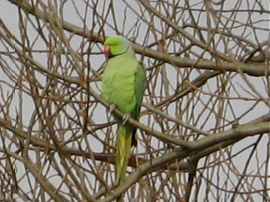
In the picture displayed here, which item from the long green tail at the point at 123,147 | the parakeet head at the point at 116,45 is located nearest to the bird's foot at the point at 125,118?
the long green tail at the point at 123,147

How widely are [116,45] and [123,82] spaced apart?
190 mm

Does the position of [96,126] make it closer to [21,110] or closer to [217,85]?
[21,110]

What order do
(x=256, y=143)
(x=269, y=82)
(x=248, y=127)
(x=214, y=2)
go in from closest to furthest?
(x=248, y=127) < (x=269, y=82) < (x=256, y=143) < (x=214, y=2)

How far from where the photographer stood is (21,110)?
3568 mm

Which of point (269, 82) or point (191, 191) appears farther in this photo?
point (191, 191)

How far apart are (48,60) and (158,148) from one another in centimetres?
89

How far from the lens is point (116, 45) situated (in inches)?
146

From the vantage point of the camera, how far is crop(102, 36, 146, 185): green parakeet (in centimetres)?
363

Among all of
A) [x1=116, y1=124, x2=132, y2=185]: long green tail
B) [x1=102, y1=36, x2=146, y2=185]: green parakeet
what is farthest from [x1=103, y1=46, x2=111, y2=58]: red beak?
[x1=116, y1=124, x2=132, y2=185]: long green tail

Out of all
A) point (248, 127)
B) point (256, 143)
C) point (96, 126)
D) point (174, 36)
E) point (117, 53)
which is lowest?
point (248, 127)

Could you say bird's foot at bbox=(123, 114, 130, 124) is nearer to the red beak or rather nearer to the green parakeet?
the green parakeet

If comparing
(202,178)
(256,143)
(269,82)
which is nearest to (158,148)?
(202,178)

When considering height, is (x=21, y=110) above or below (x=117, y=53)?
below

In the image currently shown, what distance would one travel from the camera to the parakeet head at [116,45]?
369cm
